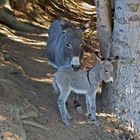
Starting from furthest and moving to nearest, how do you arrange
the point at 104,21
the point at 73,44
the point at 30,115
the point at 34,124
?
the point at 73,44
the point at 104,21
the point at 30,115
the point at 34,124

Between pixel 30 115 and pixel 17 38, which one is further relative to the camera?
Result: pixel 17 38

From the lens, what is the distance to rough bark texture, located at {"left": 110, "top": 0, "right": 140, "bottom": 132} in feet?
23.9

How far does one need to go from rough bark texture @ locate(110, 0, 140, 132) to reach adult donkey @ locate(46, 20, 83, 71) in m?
0.73

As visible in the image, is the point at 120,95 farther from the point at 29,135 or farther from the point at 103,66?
the point at 29,135

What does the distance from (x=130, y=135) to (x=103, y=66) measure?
1.38 metres

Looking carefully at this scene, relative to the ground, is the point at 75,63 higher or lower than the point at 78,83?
higher

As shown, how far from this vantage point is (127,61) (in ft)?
24.2

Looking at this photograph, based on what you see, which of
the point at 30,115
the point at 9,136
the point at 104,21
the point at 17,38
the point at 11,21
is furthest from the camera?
the point at 11,21

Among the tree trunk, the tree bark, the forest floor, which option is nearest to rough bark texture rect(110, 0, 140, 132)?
the tree trunk

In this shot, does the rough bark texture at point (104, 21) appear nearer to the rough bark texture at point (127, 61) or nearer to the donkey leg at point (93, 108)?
the rough bark texture at point (127, 61)

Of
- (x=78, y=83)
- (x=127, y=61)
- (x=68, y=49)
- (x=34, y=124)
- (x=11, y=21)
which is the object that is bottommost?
(x=34, y=124)

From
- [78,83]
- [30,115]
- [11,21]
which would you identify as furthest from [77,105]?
[11,21]

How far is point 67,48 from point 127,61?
125 cm

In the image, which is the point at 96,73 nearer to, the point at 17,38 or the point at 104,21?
the point at 104,21
